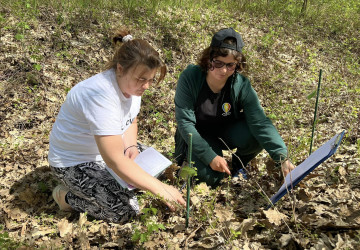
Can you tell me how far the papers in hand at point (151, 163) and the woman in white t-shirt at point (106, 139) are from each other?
165mm

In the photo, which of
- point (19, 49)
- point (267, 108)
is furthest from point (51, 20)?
point (267, 108)

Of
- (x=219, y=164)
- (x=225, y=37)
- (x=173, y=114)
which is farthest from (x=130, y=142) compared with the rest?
(x=173, y=114)

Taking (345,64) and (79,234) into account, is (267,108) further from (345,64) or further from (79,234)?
(79,234)

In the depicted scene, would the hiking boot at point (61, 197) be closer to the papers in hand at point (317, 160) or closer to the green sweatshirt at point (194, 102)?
the green sweatshirt at point (194, 102)

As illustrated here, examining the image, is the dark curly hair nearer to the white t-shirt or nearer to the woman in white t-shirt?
the woman in white t-shirt

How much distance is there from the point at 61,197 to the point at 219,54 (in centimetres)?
195

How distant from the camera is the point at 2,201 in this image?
9.50 ft

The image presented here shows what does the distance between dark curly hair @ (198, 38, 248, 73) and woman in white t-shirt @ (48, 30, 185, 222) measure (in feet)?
1.72

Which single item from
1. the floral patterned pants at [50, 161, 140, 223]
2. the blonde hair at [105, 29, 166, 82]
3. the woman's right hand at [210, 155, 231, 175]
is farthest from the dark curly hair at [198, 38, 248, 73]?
the floral patterned pants at [50, 161, 140, 223]

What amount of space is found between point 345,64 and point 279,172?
4.75 m

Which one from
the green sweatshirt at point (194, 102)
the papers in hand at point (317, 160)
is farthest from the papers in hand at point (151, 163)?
the papers in hand at point (317, 160)

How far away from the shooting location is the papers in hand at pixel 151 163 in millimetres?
2557

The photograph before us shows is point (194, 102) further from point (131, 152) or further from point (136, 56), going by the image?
point (136, 56)

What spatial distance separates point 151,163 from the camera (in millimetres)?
2652
